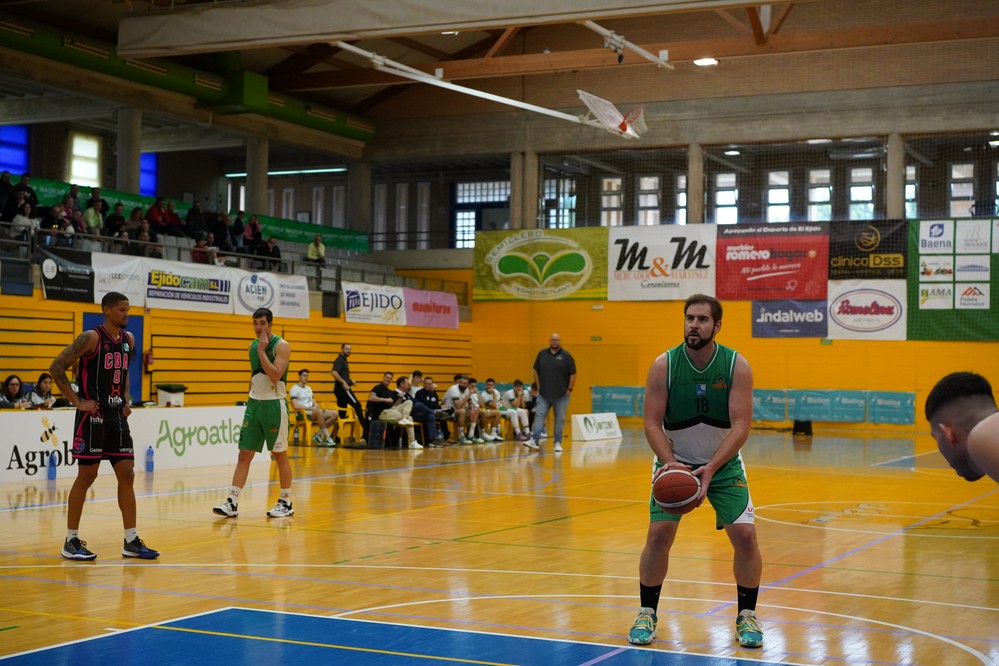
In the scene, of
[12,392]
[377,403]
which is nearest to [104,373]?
[12,392]

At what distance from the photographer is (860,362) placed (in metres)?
26.7

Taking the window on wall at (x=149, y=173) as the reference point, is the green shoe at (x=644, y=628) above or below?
below

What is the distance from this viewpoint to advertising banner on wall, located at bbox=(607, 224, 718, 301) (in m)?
27.8

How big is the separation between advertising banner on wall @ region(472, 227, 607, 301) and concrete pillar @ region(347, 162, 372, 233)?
3500 millimetres

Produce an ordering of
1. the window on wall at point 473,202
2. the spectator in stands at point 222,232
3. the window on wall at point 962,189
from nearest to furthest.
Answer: the spectator in stands at point 222,232, the window on wall at point 962,189, the window on wall at point 473,202

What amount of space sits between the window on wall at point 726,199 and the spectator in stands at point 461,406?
1065 cm

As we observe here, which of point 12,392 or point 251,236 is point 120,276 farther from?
point 251,236

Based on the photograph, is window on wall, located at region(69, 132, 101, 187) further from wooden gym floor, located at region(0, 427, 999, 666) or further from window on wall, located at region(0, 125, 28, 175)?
wooden gym floor, located at region(0, 427, 999, 666)

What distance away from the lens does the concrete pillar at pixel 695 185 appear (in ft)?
92.5

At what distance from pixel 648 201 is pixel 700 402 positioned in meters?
26.2

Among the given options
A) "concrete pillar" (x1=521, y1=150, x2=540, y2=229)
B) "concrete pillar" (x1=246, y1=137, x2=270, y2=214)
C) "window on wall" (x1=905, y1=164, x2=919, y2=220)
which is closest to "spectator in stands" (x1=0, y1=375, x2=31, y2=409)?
"concrete pillar" (x1=246, y1=137, x2=270, y2=214)

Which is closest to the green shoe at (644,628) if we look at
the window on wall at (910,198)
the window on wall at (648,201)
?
the window on wall at (910,198)

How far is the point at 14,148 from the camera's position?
29.1 meters

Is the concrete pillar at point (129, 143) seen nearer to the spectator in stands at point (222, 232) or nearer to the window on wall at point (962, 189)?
the spectator in stands at point (222, 232)
